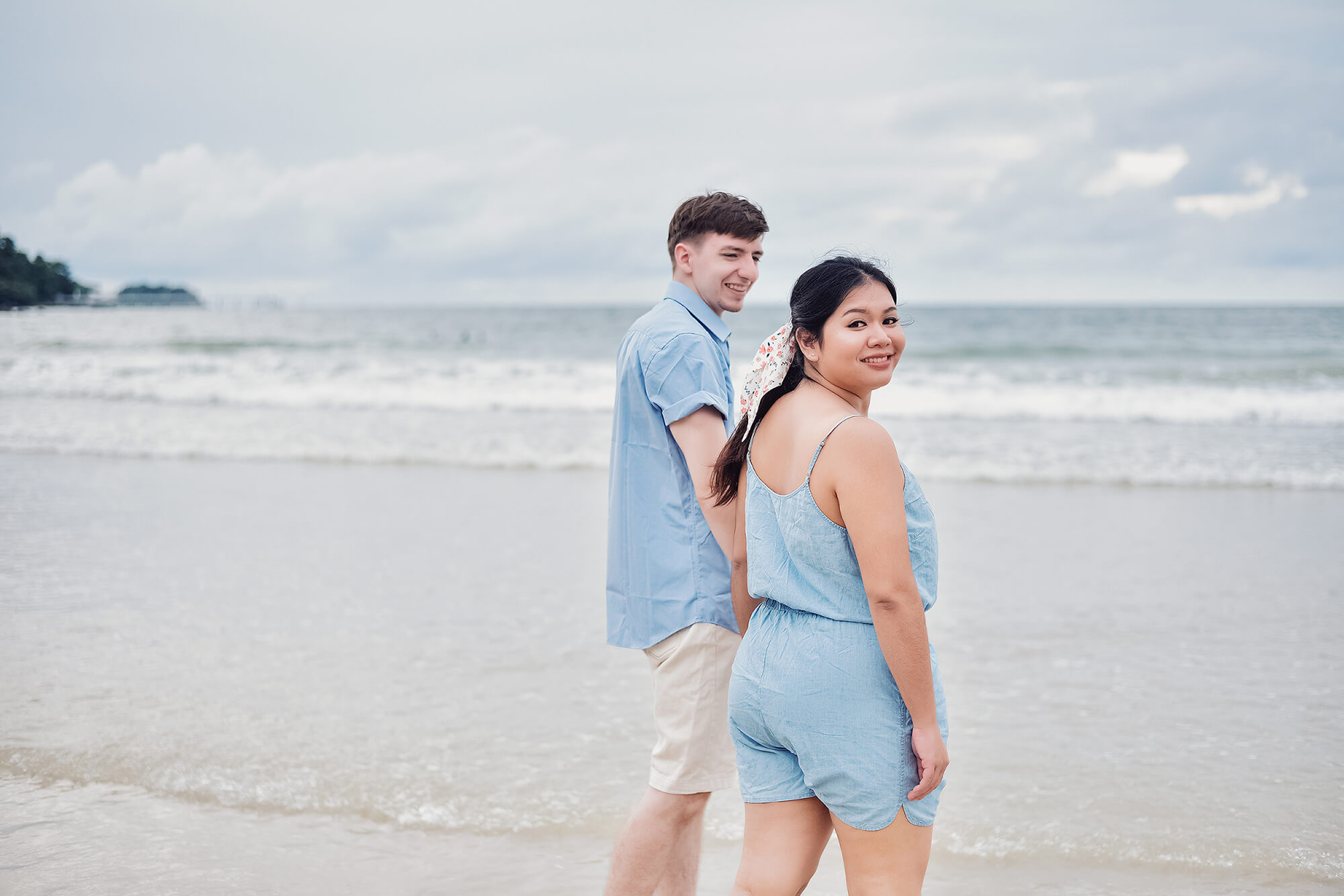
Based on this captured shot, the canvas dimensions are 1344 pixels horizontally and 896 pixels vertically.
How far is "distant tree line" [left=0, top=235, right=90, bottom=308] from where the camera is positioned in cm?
5991

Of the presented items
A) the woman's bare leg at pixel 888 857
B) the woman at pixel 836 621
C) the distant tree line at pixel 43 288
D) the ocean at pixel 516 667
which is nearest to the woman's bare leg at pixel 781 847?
the woman at pixel 836 621

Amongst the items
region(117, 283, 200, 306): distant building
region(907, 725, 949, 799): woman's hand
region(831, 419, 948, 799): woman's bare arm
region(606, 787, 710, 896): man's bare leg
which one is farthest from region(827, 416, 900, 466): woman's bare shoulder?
region(117, 283, 200, 306): distant building

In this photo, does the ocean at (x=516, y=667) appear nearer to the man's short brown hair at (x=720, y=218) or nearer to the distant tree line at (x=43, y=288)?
the man's short brown hair at (x=720, y=218)

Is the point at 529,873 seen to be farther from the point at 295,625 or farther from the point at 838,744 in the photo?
the point at 295,625

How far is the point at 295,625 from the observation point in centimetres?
526

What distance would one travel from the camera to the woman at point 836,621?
5.64ft

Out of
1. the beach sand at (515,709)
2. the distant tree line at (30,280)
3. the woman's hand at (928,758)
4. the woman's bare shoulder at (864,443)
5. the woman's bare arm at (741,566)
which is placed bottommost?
the beach sand at (515,709)

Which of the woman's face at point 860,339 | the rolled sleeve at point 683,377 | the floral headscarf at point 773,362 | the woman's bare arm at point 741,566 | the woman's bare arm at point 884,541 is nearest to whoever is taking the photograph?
the woman's bare arm at point 884,541

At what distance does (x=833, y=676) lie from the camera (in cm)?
179

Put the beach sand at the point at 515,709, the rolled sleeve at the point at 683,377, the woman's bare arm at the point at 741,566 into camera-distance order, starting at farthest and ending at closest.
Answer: the beach sand at the point at 515,709 < the rolled sleeve at the point at 683,377 < the woman's bare arm at the point at 741,566

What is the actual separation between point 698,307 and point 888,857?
4.44ft

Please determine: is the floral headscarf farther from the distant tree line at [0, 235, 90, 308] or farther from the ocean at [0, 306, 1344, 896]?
the distant tree line at [0, 235, 90, 308]

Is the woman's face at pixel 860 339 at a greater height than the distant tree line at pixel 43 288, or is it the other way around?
the distant tree line at pixel 43 288

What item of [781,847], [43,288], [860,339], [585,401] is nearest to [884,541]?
[860,339]
